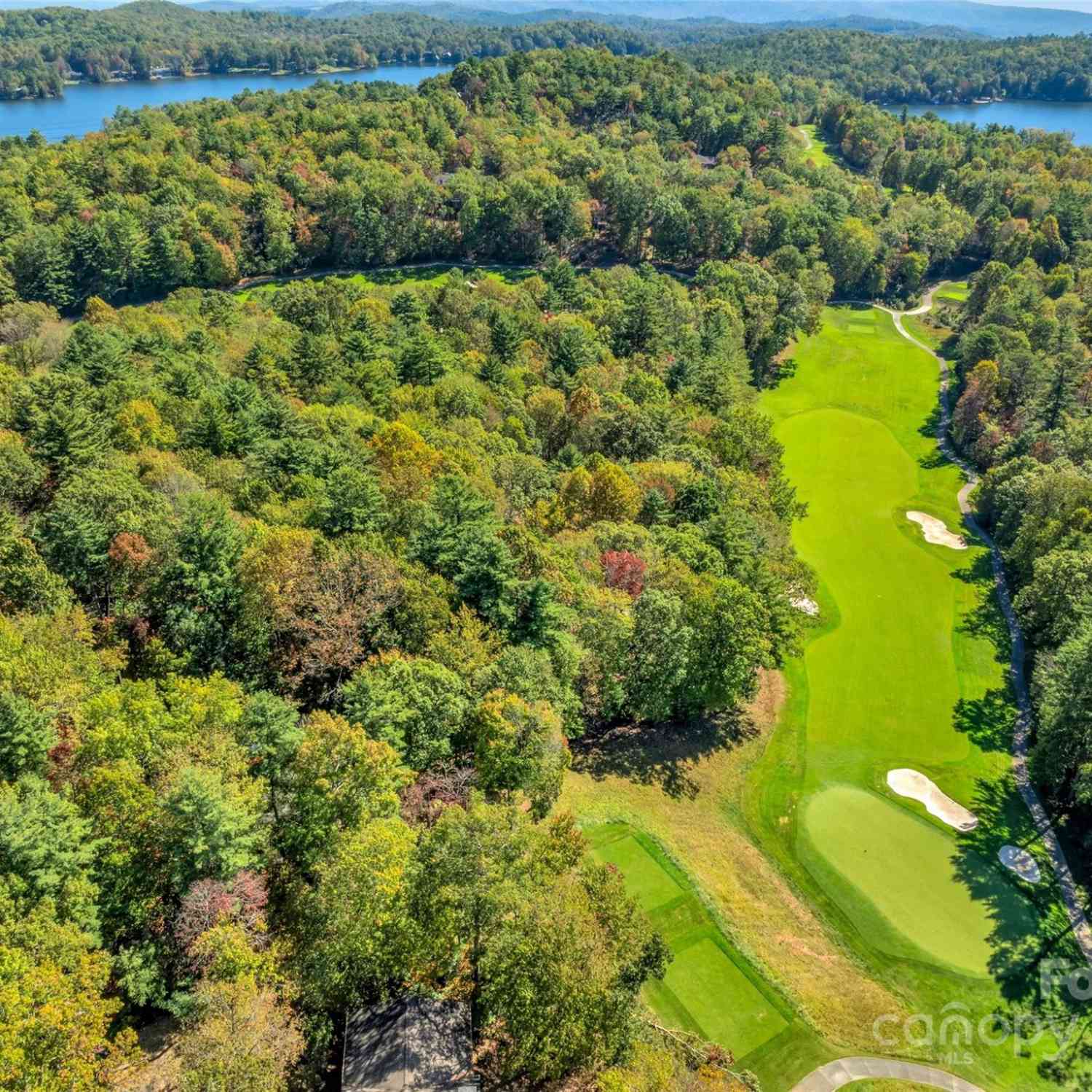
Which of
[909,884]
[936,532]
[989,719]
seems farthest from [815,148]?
[909,884]

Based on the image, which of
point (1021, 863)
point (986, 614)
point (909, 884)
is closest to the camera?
point (909, 884)

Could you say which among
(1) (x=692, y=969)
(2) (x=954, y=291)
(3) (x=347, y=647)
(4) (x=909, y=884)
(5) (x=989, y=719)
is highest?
(2) (x=954, y=291)

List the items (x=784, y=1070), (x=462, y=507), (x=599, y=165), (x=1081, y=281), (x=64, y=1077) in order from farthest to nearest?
(x=599, y=165), (x=1081, y=281), (x=462, y=507), (x=784, y=1070), (x=64, y=1077)

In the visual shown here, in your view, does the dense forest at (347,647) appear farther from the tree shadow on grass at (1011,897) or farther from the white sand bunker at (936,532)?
the tree shadow on grass at (1011,897)

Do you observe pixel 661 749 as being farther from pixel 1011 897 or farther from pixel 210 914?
pixel 210 914

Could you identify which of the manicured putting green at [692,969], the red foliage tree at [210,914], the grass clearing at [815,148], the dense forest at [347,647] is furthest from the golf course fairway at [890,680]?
the grass clearing at [815,148]

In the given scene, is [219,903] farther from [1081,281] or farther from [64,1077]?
[1081,281]

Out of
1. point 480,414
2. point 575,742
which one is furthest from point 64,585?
point 480,414
